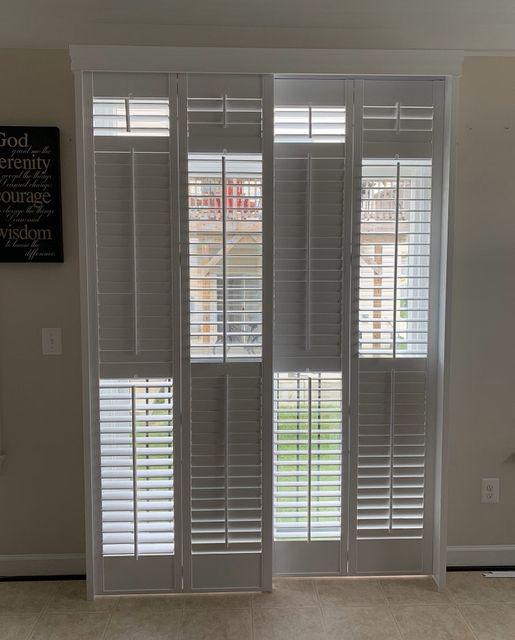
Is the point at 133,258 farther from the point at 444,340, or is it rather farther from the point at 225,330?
the point at 444,340

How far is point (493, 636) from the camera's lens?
7.45 ft

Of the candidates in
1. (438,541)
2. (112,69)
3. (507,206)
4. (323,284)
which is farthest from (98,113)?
(438,541)

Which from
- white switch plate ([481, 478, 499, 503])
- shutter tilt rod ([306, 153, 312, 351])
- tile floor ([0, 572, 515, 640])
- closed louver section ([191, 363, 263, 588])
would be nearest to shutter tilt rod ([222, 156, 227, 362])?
closed louver section ([191, 363, 263, 588])

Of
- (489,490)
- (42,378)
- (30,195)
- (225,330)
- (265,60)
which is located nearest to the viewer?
(265,60)

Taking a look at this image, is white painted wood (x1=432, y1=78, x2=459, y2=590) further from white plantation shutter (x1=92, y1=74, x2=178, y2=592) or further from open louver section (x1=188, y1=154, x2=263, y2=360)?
white plantation shutter (x1=92, y1=74, x2=178, y2=592)

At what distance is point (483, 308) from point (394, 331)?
1.65ft

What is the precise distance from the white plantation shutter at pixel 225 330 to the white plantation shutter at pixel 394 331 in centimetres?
44

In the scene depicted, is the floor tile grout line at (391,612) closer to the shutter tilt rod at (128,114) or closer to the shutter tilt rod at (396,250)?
the shutter tilt rod at (396,250)

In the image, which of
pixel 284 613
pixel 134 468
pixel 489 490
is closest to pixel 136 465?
pixel 134 468

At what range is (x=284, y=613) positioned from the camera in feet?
7.84

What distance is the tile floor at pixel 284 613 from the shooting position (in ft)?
7.47

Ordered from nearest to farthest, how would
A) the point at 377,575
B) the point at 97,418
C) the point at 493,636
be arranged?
the point at 493,636 → the point at 97,418 → the point at 377,575

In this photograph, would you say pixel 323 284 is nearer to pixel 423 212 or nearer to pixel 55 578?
pixel 423 212

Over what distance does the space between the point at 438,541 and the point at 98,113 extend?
230cm
